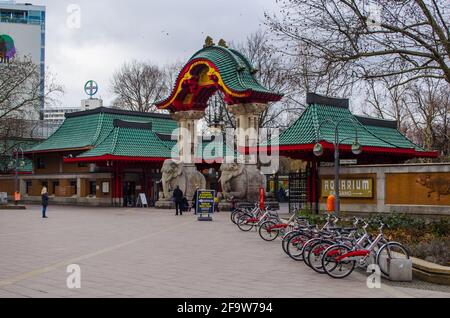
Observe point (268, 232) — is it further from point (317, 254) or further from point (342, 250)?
point (342, 250)

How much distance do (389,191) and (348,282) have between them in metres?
13.4

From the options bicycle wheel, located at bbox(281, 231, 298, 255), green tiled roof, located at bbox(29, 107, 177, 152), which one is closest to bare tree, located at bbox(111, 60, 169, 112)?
green tiled roof, located at bbox(29, 107, 177, 152)

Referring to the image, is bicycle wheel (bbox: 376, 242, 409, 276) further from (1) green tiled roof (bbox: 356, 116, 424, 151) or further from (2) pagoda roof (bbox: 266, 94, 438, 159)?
(1) green tiled roof (bbox: 356, 116, 424, 151)

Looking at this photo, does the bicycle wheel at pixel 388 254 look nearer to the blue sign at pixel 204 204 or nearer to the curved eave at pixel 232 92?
the blue sign at pixel 204 204

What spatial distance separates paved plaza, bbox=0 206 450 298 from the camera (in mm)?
11180

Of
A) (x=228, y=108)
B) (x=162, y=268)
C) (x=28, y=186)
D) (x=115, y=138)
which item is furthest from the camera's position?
(x=28, y=186)

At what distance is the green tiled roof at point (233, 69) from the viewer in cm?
3732

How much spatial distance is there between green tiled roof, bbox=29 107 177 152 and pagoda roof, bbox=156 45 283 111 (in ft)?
32.9

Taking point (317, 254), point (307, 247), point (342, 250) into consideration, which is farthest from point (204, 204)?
point (342, 250)

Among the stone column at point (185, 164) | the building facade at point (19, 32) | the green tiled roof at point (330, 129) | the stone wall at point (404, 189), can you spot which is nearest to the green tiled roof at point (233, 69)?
the stone column at point (185, 164)

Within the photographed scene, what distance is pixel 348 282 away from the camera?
40.8 feet

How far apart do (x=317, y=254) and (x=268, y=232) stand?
258 inches

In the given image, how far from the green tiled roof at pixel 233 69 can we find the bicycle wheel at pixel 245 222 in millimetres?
13766

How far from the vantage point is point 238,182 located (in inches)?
1468
